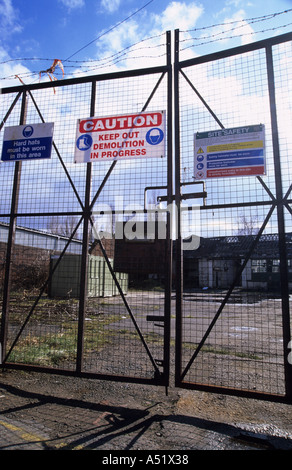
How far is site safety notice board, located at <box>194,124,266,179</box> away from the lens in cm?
454

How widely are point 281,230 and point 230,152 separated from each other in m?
1.38

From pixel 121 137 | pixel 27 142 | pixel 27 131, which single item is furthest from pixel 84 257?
pixel 27 131

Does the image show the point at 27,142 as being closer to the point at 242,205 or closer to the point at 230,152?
the point at 230,152

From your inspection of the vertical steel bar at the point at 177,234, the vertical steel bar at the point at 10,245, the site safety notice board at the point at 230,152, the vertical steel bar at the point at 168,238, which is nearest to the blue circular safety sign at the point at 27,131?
the vertical steel bar at the point at 10,245

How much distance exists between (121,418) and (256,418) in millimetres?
1675

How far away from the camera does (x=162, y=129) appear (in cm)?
508

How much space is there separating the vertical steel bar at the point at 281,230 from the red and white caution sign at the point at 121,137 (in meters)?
1.68

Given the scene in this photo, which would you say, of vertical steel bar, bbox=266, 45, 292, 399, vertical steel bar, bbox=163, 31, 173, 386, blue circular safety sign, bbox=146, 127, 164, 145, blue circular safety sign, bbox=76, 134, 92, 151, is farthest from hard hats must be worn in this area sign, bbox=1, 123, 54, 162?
vertical steel bar, bbox=266, 45, 292, 399

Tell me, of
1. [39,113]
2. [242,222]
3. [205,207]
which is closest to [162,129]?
[205,207]

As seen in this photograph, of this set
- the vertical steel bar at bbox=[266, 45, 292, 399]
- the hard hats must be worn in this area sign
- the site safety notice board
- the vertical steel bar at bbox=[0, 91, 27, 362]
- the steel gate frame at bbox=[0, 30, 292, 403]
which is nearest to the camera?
the vertical steel bar at bbox=[266, 45, 292, 399]

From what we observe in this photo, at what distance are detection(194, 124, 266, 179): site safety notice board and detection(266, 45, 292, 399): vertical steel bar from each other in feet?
0.58

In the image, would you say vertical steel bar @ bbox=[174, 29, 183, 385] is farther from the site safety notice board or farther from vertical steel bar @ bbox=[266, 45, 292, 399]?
vertical steel bar @ bbox=[266, 45, 292, 399]

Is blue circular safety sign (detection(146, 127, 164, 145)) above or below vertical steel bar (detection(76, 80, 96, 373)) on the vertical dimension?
above

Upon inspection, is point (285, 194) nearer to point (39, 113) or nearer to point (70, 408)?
point (70, 408)
